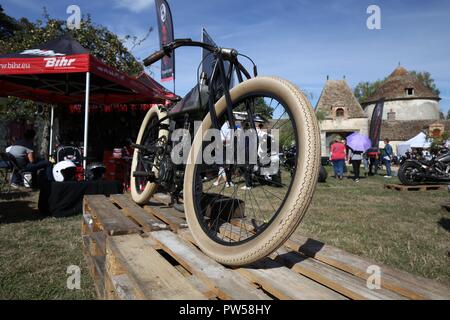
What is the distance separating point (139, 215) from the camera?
322 centimetres

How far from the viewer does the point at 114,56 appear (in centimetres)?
1450

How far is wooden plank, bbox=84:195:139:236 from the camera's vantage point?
99.8 inches

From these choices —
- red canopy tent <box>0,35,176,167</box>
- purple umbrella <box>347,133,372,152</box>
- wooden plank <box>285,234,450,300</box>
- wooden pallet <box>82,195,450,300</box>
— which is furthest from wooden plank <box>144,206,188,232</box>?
purple umbrella <box>347,133,372,152</box>

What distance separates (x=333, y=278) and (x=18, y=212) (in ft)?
16.6

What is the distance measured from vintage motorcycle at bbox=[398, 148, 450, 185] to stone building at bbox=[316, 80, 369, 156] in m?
29.0

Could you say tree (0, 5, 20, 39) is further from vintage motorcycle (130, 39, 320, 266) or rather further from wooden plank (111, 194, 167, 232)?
vintage motorcycle (130, 39, 320, 266)

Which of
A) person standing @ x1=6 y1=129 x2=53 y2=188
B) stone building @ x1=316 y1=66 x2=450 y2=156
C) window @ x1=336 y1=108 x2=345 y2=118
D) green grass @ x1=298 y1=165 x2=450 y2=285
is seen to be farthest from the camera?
window @ x1=336 y1=108 x2=345 y2=118

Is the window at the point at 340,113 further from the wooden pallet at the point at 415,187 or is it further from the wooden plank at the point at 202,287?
the wooden plank at the point at 202,287

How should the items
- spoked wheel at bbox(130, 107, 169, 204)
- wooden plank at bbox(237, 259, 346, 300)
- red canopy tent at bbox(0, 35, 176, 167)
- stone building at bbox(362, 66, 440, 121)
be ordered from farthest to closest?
stone building at bbox(362, 66, 440, 121) → red canopy tent at bbox(0, 35, 176, 167) → spoked wheel at bbox(130, 107, 169, 204) → wooden plank at bbox(237, 259, 346, 300)

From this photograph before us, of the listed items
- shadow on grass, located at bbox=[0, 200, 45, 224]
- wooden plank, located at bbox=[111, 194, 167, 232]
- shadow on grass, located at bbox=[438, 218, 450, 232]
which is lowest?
shadow on grass, located at bbox=[438, 218, 450, 232]

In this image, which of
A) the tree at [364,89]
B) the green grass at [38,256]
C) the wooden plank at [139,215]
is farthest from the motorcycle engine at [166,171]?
the tree at [364,89]

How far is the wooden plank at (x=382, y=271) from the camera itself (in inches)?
57.5

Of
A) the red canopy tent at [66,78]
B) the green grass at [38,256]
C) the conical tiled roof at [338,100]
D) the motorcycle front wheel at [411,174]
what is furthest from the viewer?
the conical tiled roof at [338,100]

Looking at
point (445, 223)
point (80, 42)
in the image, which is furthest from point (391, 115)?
point (445, 223)
